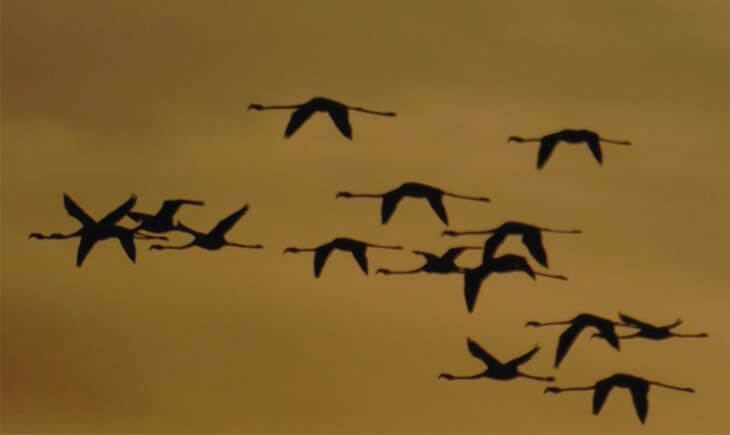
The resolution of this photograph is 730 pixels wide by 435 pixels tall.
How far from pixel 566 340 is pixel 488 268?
6.06ft

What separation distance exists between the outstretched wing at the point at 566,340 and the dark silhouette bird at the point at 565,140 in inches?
107

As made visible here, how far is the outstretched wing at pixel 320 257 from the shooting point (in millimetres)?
22219

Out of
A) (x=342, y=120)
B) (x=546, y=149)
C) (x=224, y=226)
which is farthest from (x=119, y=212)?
(x=546, y=149)

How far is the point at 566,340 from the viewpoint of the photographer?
2305 cm

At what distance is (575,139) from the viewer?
69.7ft

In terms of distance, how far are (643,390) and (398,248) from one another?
4.55 metres

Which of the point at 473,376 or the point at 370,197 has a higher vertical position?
the point at 370,197

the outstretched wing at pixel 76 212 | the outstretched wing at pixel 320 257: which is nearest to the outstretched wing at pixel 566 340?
the outstretched wing at pixel 320 257

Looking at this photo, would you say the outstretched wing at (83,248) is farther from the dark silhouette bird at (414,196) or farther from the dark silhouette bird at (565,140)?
the dark silhouette bird at (565,140)

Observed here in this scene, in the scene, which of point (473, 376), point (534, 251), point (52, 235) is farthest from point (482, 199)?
point (52, 235)

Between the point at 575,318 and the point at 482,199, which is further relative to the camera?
the point at 575,318

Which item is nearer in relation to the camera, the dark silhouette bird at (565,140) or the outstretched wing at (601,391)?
the dark silhouette bird at (565,140)

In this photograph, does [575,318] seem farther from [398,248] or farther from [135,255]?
[135,255]

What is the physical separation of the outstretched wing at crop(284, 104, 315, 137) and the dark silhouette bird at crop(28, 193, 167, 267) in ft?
8.13
